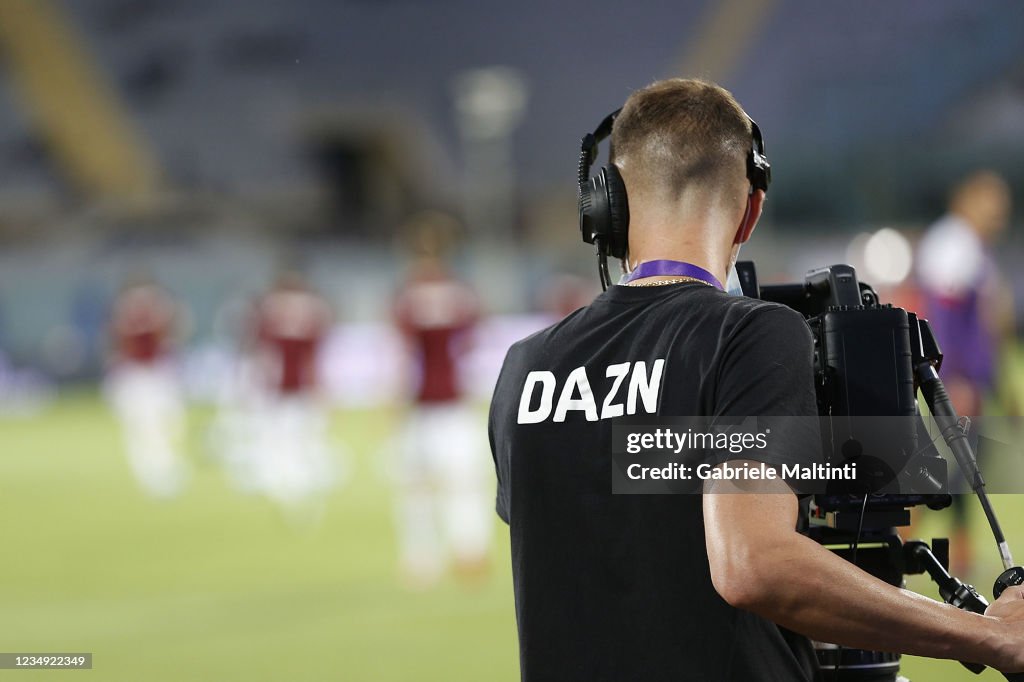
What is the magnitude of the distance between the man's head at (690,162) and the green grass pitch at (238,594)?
2.08ft

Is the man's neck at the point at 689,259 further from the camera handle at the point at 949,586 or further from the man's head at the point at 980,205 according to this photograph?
the man's head at the point at 980,205

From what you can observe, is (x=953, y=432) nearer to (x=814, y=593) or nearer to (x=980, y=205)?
(x=814, y=593)

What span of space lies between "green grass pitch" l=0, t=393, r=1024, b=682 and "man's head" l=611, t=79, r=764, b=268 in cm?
63

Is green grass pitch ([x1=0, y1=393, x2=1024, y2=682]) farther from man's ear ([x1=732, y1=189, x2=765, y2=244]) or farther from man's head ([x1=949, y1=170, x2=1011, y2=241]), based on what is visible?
man's head ([x1=949, y1=170, x2=1011, y2=241])

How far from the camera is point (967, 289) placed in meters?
6.64

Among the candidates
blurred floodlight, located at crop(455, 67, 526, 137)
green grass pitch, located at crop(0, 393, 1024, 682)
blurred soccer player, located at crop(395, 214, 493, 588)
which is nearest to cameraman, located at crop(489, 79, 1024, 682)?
green grass pitch, located at crop(0, 393, 1024, 682)

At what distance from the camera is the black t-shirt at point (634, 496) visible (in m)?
1.51

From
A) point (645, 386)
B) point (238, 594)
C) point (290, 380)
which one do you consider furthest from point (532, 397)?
point (290, 380)

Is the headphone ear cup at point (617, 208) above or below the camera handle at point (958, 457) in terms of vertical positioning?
above

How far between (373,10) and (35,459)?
91.6 feet

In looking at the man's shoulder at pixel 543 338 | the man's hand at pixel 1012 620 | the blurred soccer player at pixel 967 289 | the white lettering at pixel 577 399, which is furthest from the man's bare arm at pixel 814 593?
the blurred soccer player at pixel 967 289

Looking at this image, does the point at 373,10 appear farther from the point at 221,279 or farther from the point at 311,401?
the point at 311,401

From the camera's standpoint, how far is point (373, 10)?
41125 mm

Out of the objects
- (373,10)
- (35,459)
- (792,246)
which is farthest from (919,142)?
(35,459)
